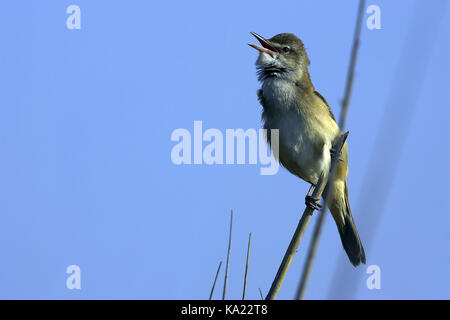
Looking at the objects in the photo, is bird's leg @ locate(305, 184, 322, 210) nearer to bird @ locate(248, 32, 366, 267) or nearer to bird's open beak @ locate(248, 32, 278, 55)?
bird @ locate(248, 32, 366, 267)

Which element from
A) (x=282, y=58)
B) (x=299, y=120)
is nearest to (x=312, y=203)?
(x=299, y=120)

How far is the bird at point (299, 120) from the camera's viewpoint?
219 inches

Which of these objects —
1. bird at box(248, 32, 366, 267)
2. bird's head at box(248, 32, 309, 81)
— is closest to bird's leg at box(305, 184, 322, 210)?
bird at box(248, 32, 366, 267)

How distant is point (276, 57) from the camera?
19.3ft

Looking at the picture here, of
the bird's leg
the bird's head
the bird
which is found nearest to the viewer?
the bird's leg

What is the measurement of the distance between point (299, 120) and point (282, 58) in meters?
0.75

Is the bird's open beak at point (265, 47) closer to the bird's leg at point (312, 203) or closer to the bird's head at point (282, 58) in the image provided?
the bird's head at point (282, 58)

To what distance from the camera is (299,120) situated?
5551 mm

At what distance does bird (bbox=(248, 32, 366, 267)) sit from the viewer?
5570 mm

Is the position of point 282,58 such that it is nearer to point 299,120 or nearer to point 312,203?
point 299,120
